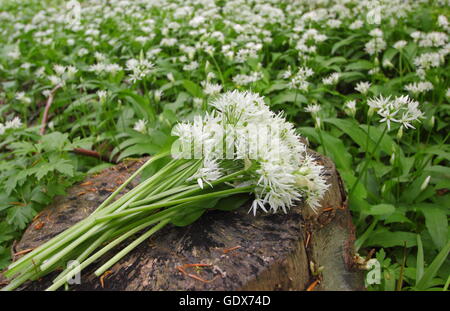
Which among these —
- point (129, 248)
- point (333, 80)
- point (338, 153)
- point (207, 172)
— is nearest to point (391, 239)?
point (338, 153)

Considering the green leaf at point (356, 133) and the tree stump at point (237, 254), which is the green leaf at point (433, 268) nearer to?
the tree stump at point (237, 254)

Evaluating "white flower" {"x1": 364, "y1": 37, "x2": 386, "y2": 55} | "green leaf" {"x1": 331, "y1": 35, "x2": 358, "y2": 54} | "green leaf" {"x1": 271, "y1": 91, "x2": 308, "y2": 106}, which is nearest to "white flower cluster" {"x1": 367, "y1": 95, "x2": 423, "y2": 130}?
"green leaf" {"x1": 271, "y1": 91, "x2": 308, "y2": 106}

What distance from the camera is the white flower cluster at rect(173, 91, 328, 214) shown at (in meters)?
1.57

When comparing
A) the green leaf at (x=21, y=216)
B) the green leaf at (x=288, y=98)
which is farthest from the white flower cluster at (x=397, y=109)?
the green leaf at (x=21, y=216)

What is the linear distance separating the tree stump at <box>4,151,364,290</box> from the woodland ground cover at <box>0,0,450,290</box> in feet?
0.82

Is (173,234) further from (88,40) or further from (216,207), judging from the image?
(88,40)

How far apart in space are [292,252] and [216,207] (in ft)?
1.40

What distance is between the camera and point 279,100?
337 centimetres

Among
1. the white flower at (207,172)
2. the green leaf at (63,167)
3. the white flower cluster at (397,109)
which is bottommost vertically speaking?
the green leaf at (63,167)

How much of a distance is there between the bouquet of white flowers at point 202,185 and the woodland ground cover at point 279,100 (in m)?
0.26

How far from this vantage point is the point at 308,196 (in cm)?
169

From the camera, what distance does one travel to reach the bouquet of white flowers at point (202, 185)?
61.7 inches

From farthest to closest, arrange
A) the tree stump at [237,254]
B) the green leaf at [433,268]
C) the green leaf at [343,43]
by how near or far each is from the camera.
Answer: the green leaf at [343,43]
the green leaf at [433,268]
the tree stump at [237,254]
